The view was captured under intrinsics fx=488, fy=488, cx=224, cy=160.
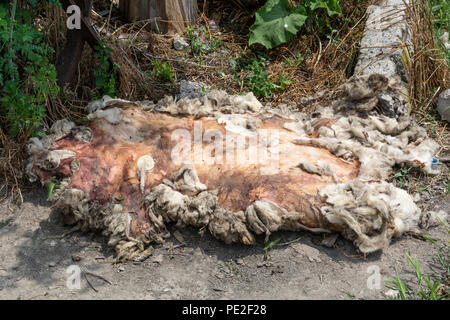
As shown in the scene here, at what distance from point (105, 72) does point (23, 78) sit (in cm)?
58

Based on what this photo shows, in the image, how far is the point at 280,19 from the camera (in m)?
4.20

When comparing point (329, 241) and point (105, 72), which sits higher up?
point (105, 72)

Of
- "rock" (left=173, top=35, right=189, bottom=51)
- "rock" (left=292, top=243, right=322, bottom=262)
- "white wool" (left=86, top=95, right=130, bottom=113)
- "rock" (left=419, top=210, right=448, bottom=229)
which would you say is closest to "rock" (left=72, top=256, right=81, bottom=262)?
→ "white wool" (left=86, top=95, right=130, bottom=113)

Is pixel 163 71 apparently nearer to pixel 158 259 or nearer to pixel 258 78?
pixel 258 78

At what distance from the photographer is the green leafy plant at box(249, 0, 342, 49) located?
416 centimetres

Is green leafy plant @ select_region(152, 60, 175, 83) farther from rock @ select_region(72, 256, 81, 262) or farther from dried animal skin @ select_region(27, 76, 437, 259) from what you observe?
rock @ select_region(72, 256, 81, 262)

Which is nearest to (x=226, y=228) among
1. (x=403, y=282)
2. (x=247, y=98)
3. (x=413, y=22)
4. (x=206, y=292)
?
(x=206, y=292)

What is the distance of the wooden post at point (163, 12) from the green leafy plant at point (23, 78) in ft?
4.10

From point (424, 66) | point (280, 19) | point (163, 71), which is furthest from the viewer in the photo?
point (280, 19)

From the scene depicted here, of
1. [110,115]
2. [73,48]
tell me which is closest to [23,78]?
[73,48]

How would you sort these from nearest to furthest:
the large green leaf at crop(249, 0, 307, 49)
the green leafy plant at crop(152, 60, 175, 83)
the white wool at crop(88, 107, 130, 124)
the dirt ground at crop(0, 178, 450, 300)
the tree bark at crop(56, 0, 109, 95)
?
the dirt ground at crop(0, 178, 450, 300) < the white wool at crop(88, 107, 130, 124) < the tree bark at crop(56, 0, 109, 95) < the green leafy plant at crop(152, 60, 175, 83) < the large green leaf at crop(249, 0, 307, 49)

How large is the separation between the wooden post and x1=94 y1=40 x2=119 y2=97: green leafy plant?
2.85ft

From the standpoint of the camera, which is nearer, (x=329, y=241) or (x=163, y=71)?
(x=329, y=241)

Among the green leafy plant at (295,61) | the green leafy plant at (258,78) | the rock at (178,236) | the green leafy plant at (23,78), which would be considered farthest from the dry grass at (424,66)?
the green leafy plant at (23,78)
